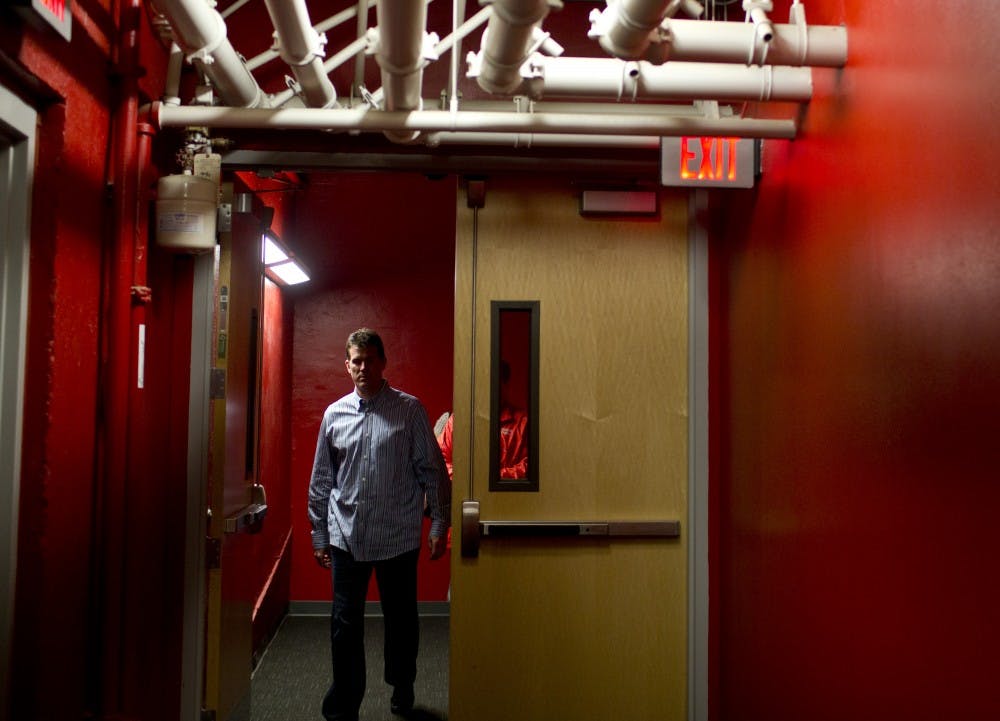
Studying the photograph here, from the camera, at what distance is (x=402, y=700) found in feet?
12.8

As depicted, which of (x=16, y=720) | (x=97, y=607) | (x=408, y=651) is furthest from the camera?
(x=408, y=651)

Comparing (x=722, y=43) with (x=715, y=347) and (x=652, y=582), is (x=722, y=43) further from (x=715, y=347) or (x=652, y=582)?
(x=652, y=582)

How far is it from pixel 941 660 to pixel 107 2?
9.66 feet

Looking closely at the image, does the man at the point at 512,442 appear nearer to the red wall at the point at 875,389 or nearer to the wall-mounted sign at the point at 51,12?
the red wall at the point at 875,389

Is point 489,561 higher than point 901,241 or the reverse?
the reverse

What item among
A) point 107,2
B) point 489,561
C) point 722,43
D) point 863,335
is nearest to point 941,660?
point 863,335

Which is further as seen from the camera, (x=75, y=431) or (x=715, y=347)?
(x=715, y=347)

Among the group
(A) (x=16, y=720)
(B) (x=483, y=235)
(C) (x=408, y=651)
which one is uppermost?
(B) (x=483, y=235)

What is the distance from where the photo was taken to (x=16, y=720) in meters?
2.04

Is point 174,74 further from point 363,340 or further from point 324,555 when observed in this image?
point 324,555

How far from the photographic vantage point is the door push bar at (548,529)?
318cm

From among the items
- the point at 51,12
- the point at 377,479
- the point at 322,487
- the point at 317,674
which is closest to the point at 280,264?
the point at 322,487

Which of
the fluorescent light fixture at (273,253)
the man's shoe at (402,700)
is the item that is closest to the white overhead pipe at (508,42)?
the fluorescent light fixture at (273,253)

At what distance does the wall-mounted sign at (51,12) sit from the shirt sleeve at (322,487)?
202 cm
